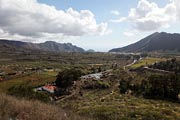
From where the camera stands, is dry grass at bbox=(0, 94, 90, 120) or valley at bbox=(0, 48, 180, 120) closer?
dry grass at bbox=(0, 94, 90, 120)

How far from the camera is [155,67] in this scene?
93625 mm

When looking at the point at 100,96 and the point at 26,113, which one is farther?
the point at 100,96

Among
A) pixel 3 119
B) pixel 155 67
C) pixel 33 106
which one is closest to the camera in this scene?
pixel 3 119

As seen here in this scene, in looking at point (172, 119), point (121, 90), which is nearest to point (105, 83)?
point (121, 90)

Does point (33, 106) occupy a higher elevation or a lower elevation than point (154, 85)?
higher

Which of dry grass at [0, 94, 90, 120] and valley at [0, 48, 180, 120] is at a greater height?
dry grass at [0, 94, 90, 120]

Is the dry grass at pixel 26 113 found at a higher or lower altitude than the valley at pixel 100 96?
higher

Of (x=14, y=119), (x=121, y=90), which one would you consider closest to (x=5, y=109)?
(x=14, y=119)

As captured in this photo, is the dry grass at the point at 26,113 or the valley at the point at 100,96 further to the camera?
the valley at the point at 100,96

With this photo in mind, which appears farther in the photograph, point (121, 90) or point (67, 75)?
point (67, 75)

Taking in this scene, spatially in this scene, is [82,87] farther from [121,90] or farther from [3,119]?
[3,119]

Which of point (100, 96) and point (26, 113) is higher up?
point (26, 113)

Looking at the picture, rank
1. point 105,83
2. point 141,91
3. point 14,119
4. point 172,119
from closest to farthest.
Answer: point 14,119 → point 172,119 → point 141,91 → point 105,83

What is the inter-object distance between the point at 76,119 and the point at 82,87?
51351mm
